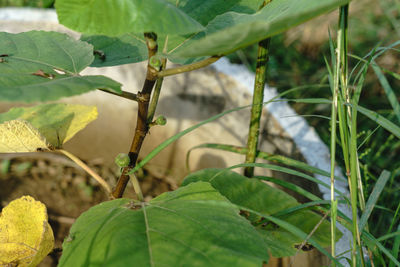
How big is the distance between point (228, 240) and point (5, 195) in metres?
0.96

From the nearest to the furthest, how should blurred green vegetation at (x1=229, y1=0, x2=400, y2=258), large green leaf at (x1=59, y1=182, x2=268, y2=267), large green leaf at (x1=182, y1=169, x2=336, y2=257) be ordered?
large green leaf at (x1=59, y1=182, x2=268, y2=267)
large green leaf at (x1=182, y1=169, x2=336, y2=257)
blurred green vegetation at (x1=229, y1=0, x2=400, y2=258)

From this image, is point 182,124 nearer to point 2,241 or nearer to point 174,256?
point 2,241

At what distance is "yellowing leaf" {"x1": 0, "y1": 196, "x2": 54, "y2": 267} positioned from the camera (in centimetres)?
72

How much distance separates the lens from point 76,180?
1.38 m

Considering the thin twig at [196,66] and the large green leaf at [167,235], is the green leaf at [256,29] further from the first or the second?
the large green leaf at [167,235]

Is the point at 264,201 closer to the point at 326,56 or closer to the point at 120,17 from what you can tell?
the point at 120,17

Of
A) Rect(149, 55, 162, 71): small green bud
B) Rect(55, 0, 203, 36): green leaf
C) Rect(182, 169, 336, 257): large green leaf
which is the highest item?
Rect(55, 0, 203, 36): green leaf

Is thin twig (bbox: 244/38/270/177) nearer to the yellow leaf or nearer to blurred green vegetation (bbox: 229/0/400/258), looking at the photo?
the yellow leaf

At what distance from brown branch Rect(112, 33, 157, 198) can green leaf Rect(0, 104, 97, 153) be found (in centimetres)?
16

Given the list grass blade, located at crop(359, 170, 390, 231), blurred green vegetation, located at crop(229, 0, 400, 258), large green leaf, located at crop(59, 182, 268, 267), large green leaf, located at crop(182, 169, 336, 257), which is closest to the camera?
large green leaf, located at crop(59, 182, 268, 267)

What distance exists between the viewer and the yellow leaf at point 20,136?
68 centimetres

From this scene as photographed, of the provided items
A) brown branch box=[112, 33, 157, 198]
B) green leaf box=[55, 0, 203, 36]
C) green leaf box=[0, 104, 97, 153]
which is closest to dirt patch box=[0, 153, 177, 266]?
green leaf box=[0, 104, 97, 153]

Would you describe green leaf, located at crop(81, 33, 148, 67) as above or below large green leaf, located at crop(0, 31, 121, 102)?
above

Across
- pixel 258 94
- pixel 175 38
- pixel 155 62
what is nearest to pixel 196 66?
pixel 155 62
